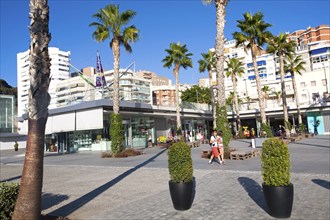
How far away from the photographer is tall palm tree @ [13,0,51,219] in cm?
506

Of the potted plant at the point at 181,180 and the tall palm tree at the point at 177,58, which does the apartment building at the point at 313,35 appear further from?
the potted plant at the point at 181,180

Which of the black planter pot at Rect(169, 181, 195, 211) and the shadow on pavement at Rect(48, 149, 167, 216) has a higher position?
the black planter pot at Rect(169, 181, 195, 211)

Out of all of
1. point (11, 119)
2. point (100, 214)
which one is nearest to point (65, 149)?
point (11, 119)

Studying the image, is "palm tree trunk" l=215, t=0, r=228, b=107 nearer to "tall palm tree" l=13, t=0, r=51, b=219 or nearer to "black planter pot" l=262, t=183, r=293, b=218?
"black planter pot" l=262, t=183, r=293, b=218

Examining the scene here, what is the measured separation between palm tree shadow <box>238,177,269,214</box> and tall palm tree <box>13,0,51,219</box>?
4.40m

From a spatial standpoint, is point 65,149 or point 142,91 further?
point 142,91

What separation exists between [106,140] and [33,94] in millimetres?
23260

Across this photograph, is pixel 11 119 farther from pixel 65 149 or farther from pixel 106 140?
pixel 106 140

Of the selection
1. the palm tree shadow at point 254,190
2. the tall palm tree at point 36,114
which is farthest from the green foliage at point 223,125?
the tall palm tree at point 36,114

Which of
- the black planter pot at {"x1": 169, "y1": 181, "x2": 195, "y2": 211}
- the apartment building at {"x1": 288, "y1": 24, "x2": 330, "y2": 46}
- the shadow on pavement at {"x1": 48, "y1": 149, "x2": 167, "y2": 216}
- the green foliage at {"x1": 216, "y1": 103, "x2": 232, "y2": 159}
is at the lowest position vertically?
the shadow on pavement at {"x1": 48, "y1": 149, "x2": 167, "y2": 216}

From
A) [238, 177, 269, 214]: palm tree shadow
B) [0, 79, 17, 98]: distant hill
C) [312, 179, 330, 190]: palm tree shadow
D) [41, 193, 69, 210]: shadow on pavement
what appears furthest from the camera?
[0, 79, 17, 98]: distant hill

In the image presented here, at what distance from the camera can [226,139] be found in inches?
633

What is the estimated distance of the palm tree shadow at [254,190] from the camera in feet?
21.3

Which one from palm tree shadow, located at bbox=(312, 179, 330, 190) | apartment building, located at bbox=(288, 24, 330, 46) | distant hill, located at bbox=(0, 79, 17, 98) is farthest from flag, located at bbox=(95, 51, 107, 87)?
apartment building, located at bbox=(288, 24, 330, 46)
